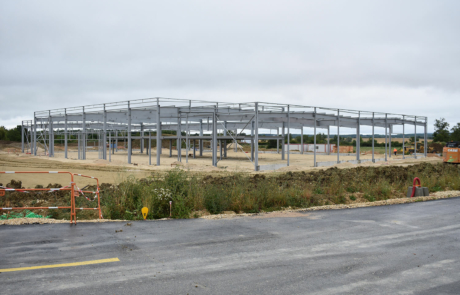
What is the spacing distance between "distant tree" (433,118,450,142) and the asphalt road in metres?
61.9

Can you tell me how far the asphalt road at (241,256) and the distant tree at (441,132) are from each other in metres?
61.9

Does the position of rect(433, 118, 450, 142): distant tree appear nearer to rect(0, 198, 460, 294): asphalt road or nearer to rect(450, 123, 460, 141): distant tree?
rect(450, 123, 460, 141): distant tree

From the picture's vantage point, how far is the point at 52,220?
8.27 meters

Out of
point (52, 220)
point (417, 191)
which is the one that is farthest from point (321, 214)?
point (52, 220)

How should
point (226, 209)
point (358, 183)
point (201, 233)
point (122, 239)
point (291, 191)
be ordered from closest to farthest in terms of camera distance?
point (122, 239) → point (201, 233) → point (226, 209) → point (291, 191) → point (358, 183)

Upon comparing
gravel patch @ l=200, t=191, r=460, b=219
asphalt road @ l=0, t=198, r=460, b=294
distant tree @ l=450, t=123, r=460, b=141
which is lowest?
asphalt road @ l=0, t=198, r=460, b=294

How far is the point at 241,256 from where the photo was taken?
5945 millimetres

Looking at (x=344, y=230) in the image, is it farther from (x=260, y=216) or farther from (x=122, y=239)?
(x=122, y=239)

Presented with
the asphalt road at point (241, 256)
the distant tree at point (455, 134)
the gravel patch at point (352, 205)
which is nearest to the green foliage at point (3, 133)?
the asphalt road at point (241, 256)

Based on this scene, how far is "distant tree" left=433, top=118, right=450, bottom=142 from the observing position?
61531mm

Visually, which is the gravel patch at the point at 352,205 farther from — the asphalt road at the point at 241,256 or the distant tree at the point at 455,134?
the distant tree at the point at 455,134

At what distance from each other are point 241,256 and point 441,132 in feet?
223

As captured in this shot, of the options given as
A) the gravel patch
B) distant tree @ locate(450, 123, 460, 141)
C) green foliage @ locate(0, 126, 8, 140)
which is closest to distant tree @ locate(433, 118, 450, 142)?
distant tree @ locate(450, 123, 460, 141)

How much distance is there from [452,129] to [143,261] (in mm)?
70572
